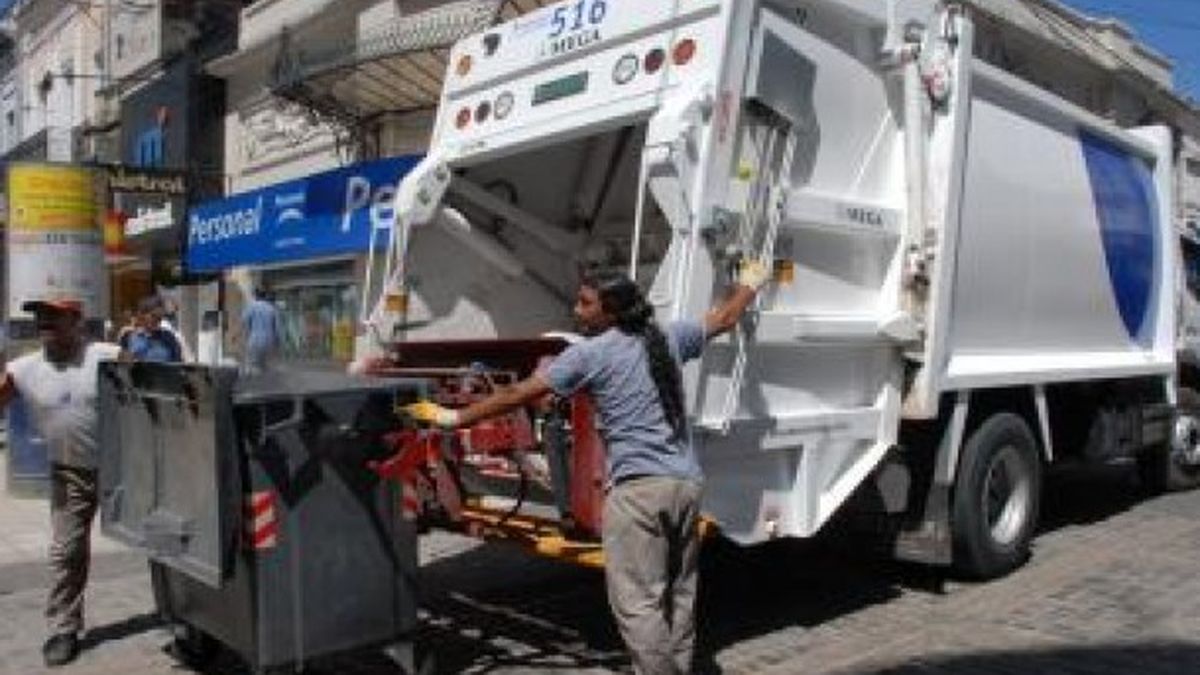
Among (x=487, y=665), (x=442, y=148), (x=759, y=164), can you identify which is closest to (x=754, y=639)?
(x=487, y=665)

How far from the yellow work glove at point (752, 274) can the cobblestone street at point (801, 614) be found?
1594mm

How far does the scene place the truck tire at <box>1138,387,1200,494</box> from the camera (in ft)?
35.3

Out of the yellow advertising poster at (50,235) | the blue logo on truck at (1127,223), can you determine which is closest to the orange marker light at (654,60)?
the blue logo on truck at (1127,223)

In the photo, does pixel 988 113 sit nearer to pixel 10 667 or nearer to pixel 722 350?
pixel 722 350

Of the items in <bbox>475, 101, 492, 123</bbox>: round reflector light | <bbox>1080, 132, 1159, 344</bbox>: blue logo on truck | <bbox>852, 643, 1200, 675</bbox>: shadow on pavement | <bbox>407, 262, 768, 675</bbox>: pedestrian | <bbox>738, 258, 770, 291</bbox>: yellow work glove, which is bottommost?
<bbox>852, 643, 1200, 675</bbox>: shadow on pavement

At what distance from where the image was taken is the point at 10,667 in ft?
21.2

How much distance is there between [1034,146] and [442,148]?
327cm

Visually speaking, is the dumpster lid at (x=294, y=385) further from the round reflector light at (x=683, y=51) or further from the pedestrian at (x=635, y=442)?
the round reflector light at (x=683, y=51)

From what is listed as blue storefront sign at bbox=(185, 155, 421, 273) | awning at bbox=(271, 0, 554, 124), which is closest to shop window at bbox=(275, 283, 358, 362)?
blue storefront sign at bbox=(185, 155, 421, 273)

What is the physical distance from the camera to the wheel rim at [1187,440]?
10789mm

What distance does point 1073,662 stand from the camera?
243 inches

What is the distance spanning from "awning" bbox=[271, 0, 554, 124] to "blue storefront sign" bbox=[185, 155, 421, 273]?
1.18 meters

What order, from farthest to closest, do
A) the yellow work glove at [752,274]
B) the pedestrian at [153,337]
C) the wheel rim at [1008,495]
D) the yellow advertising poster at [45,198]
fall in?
the yellow advertising poster at [45,198] < the pedestrian at [153,337] < the wheel rim at [1008,495] < the yellow work glove at [752,274]

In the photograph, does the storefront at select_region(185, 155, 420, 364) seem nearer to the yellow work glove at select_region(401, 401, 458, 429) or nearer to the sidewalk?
the sidewalk
